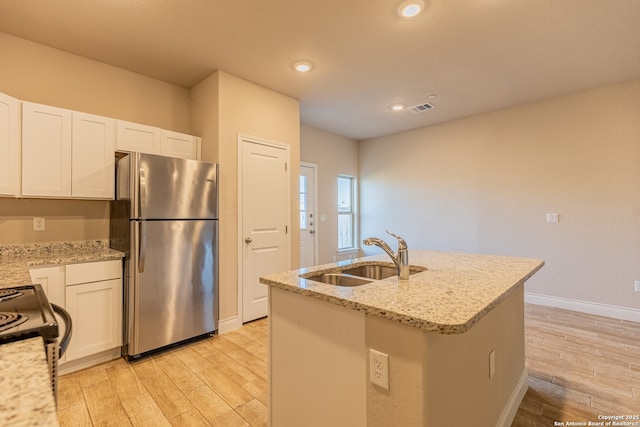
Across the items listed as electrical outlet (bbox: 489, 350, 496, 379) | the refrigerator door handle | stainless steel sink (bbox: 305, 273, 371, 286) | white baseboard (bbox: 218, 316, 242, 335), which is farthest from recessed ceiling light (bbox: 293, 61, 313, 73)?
electrical outlet (bbox: 489, 350, 496, 379)

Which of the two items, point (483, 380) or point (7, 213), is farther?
point (7, 213)

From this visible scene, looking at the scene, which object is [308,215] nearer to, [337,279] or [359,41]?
[359,41]

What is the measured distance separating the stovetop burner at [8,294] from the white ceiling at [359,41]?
6.45 ft

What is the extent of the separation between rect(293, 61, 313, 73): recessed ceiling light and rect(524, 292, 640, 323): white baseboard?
12.9 feet

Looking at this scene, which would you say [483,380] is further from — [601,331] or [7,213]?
[7,213]

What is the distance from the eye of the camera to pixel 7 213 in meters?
2.41

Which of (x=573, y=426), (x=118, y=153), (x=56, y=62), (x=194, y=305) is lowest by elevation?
(x=573, y=426)

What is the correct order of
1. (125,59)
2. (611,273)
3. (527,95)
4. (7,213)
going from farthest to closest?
(527,95) → (611,273) → (125,59) → (7,213)

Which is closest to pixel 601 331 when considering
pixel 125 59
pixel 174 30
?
pixel 174 30

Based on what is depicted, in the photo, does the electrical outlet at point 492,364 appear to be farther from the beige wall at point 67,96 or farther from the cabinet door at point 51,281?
the beige wall at point 67,96

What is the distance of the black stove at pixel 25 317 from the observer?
2.64 feet

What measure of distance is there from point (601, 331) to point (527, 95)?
A: 8.92 feet

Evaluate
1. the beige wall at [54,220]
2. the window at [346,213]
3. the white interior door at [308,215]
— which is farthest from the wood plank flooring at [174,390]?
the window at [346,213]

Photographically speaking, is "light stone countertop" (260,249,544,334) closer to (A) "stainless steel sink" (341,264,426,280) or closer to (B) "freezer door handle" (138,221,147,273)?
(A) "stainless steel sink" (341,264,426,280)
